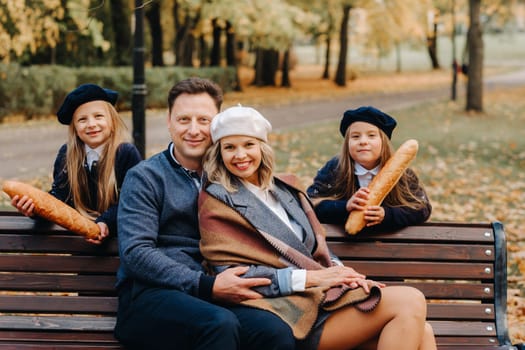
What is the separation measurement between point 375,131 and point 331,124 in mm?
15838

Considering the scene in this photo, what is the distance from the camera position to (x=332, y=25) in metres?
39.1

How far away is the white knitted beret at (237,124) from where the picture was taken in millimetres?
3428

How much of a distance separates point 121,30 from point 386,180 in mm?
23938

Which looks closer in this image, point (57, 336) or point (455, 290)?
point (57, 336)

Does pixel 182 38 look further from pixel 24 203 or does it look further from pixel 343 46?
pixel 24 203

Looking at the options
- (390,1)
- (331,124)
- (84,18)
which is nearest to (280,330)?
(84,18)

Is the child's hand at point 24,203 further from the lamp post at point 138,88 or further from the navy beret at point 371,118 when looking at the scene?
the lamp post at point 138,88

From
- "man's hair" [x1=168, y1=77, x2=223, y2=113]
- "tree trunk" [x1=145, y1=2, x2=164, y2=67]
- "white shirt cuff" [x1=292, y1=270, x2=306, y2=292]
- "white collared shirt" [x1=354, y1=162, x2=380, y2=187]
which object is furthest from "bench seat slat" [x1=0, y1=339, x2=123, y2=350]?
"tree trunk" [x1=145, y1=2, x2=164, y2=67]

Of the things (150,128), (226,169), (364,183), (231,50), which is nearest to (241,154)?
(226,169)

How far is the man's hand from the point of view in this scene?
325 centimetres

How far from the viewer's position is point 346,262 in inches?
153

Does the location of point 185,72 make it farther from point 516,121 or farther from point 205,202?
point 205,202

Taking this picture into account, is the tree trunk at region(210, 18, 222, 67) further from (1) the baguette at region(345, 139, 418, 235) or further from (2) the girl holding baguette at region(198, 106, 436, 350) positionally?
(2) the girl holding baguette at region(198, 106, 436, 350)

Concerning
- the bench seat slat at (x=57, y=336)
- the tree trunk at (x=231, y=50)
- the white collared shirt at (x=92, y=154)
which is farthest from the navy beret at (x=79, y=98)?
the tree trunk at (x=231, y=50)
